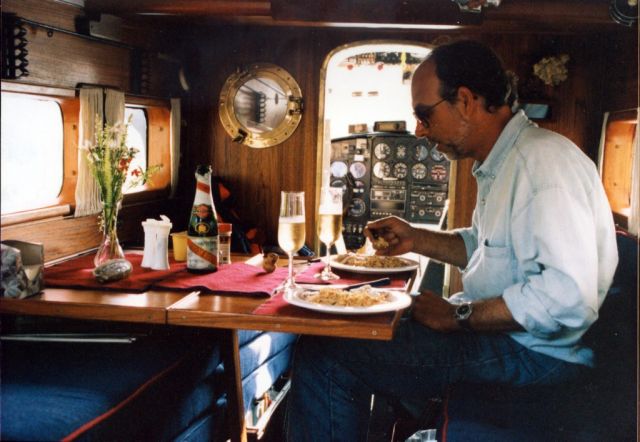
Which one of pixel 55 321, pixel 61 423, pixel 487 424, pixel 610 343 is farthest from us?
pixel 55 321

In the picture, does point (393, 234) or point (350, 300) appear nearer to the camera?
point (350, 300)

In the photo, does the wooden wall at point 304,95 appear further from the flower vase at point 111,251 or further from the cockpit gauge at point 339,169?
the cockpit gauge at point 339,169

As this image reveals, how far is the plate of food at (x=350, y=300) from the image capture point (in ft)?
5.62

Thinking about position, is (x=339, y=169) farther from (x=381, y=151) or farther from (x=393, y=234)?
(x=393, y=234)

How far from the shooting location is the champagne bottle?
216 cm

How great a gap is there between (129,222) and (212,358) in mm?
1676

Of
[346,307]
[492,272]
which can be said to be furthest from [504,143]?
[346,307]

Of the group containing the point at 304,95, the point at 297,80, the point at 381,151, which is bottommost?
the point at 381,151

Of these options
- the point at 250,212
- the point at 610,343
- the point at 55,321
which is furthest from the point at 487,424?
the point at 250,212

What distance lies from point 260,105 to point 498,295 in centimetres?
314

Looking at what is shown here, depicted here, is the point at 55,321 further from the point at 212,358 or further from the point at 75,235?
the point at 75,235

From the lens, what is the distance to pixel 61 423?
1.56m

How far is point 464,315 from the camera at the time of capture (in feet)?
6.19

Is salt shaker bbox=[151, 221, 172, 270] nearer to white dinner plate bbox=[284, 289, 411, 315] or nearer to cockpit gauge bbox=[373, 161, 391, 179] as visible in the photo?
white dinner plate bbox=[284, 289, 411, 315]
